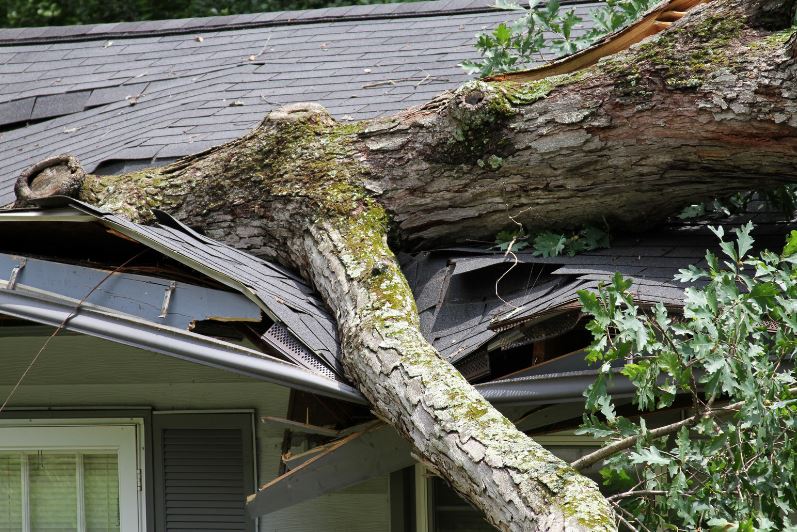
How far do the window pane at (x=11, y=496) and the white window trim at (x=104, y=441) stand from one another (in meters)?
0.12

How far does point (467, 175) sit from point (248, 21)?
4.65 meters

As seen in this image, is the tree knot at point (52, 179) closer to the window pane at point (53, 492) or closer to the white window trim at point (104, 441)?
the white window trim at point (104, 441)

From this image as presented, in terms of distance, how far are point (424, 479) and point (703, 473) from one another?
1743 millimetres

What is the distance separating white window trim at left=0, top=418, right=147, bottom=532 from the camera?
17.0ft

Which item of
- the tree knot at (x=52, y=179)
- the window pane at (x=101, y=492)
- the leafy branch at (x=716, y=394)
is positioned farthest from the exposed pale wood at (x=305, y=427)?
the window pane at (x=101, y=492)

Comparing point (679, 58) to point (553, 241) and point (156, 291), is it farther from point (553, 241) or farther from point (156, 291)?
point (156, 291)

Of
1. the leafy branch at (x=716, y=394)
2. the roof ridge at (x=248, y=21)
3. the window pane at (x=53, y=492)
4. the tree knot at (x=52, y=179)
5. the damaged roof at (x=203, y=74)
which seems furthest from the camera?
the roof ridge at (x=248, y=21)

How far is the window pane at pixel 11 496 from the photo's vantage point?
17.8 ft

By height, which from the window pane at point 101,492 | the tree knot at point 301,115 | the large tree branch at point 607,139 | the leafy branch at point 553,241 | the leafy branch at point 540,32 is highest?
the leafy branch at point 540,32

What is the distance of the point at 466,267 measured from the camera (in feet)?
13.8

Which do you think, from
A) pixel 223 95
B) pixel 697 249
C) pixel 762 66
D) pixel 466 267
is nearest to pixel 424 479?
pixel 466 267

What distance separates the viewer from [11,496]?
5441 millimetres

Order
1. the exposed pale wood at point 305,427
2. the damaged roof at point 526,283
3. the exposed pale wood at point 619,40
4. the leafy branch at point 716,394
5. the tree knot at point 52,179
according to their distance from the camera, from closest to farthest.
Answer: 1. the leafy branch at point 716,394
2. the damaged roof at point 526,283
3. the exposed pale wood at point 305,427
4. the exposed pale wood at point 619,40
5. the tree knot at point 52,179

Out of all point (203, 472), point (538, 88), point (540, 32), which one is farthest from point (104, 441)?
point (540, 32)
